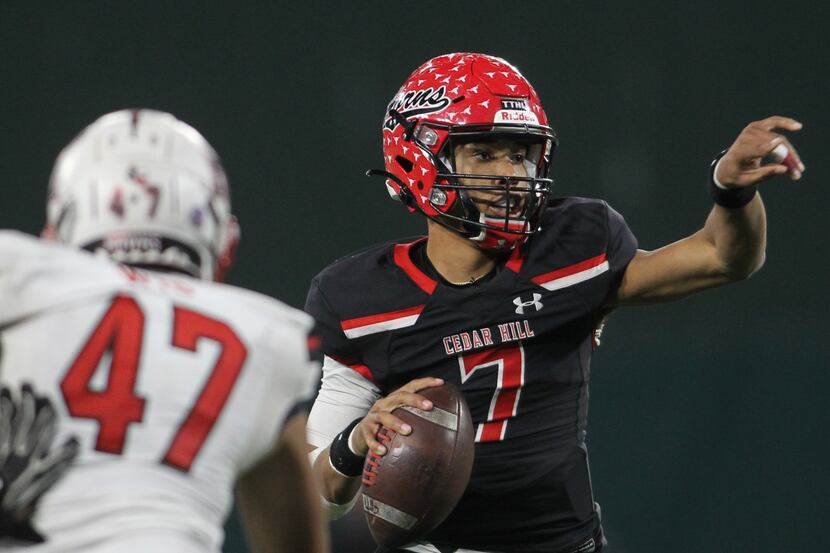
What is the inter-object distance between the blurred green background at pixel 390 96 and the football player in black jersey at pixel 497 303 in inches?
92.1

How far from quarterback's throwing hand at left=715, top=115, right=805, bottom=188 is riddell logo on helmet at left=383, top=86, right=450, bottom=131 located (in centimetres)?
66

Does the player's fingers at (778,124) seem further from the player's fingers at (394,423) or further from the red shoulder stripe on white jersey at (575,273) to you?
the player's fingers at (394,423)

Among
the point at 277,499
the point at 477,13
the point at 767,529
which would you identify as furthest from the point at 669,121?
the point at 277,499

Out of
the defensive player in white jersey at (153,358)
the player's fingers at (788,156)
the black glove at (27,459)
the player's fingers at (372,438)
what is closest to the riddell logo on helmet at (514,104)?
the player's fingers at (788,156)

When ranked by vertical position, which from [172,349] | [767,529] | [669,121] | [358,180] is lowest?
[767,529]

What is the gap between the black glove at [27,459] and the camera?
129cm

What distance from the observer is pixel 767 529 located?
4.17 metres

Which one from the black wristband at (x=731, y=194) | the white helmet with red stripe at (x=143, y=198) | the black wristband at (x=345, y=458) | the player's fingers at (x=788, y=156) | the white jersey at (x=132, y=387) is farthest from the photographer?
the black wristband at (x=345, y=458)

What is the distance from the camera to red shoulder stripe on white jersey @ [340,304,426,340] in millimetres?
2486

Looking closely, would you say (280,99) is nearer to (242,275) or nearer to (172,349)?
(242,275)

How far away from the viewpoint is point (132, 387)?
1.32m

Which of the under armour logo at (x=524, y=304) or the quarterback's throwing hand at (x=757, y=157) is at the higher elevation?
the quarterback's throwing hand at (x=757, y=157)

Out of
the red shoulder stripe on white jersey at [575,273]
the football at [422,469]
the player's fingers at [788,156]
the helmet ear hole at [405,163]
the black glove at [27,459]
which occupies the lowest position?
the football at [422,469]

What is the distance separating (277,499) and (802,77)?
422 centimetres
